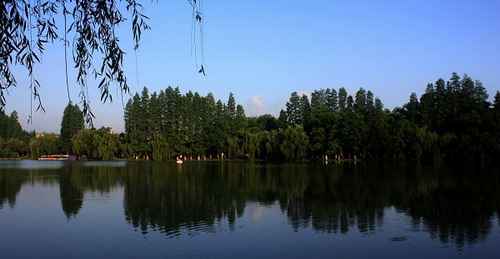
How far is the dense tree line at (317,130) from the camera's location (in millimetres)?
56000

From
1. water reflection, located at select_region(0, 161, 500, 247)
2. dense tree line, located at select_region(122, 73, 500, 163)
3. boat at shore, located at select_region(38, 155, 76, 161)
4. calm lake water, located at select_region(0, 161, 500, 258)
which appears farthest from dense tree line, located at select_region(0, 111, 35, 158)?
calm lake water, located at select_region(0, 161, 500, 258)

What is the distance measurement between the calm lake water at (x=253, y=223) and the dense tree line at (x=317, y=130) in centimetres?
3554

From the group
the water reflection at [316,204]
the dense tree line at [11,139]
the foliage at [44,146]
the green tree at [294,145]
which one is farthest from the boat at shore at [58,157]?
the water reflection at [316,204]

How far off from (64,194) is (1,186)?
690cm

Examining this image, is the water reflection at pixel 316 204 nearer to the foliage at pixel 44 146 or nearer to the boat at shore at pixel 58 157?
the boat at shore at pixel 58 157

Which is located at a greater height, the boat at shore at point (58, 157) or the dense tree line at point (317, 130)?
the dense tree line at point (317, 130)

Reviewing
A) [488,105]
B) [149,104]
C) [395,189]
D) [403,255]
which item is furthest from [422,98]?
[403,255]

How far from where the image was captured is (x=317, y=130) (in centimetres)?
6769

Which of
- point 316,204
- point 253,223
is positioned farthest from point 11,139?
point 253,223

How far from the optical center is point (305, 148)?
6488cm

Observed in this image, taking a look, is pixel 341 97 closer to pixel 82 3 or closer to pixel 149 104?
pixel 149 104

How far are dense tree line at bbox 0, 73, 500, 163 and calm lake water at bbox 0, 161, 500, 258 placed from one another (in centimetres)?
3554

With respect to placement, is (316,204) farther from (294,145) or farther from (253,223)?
(294,145)

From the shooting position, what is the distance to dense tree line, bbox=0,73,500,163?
5600cm
